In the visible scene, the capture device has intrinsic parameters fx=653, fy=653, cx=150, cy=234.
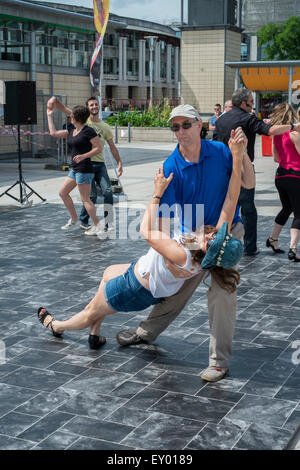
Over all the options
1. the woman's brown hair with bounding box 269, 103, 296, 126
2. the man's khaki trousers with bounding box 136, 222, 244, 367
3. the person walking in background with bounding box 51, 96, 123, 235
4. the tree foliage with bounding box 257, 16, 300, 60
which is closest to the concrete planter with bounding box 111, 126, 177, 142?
the person walking in background with bounding box 51, 96, 123, 235

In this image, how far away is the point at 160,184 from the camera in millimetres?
3975

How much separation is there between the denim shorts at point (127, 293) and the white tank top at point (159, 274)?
3.2 inches

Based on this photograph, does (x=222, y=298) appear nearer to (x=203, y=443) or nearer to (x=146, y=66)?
(x=203, y=443)

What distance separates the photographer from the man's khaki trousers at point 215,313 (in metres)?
4.32

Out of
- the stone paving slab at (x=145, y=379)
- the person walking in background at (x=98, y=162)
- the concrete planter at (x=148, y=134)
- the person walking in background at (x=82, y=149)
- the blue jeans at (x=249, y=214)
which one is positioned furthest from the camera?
the concrete planter at (x=148, y=134)

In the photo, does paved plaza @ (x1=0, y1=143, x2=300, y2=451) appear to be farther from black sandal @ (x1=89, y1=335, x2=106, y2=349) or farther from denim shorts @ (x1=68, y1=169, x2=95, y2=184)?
denim shorts @ (x1=68, y1=169, x2=95, y2=184)

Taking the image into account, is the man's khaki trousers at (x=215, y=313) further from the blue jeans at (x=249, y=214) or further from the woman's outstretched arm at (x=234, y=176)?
the blue jeans at (x=249, y=214)

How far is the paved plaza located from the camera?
12.3 feet

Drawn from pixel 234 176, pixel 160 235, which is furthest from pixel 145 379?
pixel 234 176

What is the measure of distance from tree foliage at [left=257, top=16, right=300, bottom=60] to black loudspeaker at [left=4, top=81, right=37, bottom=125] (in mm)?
43371

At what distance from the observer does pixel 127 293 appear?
439cm

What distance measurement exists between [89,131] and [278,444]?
621 cm

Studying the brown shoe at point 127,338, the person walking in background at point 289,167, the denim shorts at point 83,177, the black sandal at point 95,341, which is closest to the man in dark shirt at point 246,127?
the person walking in background at point 289,167

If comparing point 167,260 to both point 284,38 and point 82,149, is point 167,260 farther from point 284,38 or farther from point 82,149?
point 284,38
